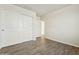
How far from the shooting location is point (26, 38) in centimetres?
248

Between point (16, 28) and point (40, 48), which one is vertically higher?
point (16, 28)

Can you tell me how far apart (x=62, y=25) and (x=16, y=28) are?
3.96 ft

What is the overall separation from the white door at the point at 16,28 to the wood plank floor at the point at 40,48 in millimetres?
170

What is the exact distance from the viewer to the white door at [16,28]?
241 centimetres

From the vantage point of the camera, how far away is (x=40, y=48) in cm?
227

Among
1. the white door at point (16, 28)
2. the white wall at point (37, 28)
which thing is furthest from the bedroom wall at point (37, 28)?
the white door at point (16, 28)

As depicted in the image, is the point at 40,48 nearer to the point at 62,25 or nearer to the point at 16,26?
the point at 62,25

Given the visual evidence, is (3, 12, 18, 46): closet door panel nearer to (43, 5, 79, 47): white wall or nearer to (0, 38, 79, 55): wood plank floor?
(0, 38, 79, 55): wood plank floor

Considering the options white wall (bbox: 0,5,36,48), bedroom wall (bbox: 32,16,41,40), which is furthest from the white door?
bedroom wall (bbox: 32,16,41,40)

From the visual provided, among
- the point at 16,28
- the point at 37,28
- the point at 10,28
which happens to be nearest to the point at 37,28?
the point at 37,28

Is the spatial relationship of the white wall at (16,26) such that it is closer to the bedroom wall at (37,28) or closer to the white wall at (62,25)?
the bedroom wall at (37,28)

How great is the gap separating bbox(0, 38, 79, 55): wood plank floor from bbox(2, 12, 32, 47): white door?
17cm

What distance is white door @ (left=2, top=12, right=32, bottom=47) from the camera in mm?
2410
